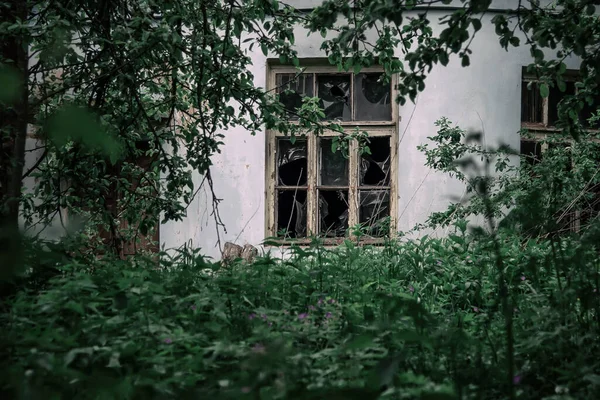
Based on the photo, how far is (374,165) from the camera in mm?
6797

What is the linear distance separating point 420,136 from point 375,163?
53cm

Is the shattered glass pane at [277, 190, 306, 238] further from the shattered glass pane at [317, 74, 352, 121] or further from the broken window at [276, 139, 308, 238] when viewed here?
the shattered glass pane at [317, 74, 352, 121]

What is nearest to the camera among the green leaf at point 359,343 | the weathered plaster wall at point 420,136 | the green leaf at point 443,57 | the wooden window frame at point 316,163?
the green leaf at point 359,343

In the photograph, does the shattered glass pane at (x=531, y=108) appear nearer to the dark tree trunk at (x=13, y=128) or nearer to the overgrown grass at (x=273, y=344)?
the overgrown grass at (x=273, y=344)

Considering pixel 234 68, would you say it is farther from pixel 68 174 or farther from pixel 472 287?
pixel 472 287

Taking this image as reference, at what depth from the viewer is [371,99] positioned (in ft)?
22.4

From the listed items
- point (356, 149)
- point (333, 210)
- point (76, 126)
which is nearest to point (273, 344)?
point (76, 126)

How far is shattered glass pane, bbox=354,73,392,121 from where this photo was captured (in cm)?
680

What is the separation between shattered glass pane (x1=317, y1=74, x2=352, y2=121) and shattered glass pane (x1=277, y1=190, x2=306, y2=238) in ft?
2.86

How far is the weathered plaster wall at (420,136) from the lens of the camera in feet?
21.5

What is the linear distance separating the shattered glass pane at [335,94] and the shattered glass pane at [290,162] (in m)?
0.45

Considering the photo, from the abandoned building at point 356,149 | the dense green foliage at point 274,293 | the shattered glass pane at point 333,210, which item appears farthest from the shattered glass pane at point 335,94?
the dense green foliage at point 274,293

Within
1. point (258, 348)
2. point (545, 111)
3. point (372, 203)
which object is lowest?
point (258, 348)

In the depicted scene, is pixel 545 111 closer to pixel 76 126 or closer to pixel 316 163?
pixel 316 163
